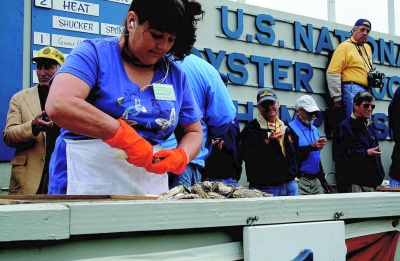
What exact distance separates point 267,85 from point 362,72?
1153 millimetres

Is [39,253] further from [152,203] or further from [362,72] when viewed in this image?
[362,72]

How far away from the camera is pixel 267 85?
Result: 6172 mm

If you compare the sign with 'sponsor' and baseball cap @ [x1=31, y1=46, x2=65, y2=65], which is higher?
the sign with 'sponsor'

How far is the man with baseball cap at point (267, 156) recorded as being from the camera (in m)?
4.48

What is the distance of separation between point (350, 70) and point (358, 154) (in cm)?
150

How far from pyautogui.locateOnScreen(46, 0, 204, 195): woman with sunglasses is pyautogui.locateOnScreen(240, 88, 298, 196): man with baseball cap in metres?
2.56

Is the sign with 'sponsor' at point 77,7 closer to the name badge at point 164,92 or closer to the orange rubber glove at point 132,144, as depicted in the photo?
the name badge at point 164,92

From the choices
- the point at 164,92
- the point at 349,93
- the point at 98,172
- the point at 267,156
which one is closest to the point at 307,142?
the point at 267,156

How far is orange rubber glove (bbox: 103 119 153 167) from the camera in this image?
1.75m

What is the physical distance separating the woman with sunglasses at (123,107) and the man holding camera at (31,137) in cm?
159

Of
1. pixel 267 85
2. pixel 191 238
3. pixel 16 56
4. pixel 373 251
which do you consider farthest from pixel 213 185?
pixel 267 85

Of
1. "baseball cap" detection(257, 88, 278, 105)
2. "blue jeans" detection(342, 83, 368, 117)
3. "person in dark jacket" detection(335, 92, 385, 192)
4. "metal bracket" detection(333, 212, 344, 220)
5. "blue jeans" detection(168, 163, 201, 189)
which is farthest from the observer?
"blue jeans" detection(342, 83, 368, 117)

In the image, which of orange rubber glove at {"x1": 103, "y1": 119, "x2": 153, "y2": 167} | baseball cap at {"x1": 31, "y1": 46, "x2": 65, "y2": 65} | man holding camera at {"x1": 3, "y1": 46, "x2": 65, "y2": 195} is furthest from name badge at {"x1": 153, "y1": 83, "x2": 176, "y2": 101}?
baseball cap at {"x1": 31, "y1": 46, "x2": 65, "y2": 65}

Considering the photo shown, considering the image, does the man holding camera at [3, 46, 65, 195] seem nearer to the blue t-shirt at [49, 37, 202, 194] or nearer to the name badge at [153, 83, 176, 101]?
the blue t-shirt at [49, 37, 202, 194]
